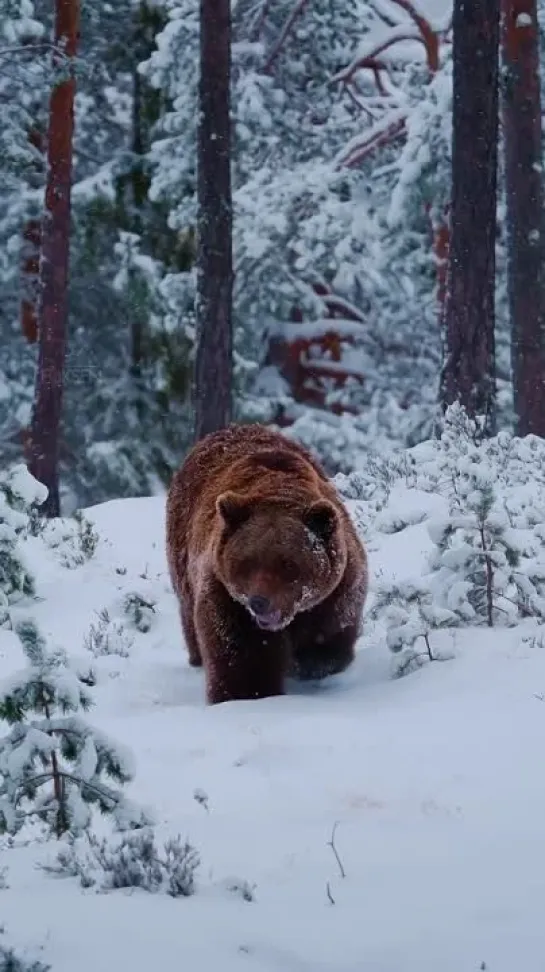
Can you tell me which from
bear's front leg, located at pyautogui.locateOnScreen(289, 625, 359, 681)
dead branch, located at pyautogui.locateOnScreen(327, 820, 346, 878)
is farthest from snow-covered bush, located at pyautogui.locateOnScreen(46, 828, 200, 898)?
bear's front leg, located at pyautogui.locateOnScreen(289, 625, 359, 681)

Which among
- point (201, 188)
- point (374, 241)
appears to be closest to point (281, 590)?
point (201, 188)

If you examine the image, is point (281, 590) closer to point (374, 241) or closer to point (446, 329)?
point (446, 329)

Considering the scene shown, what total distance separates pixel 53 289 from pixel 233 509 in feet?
38.6

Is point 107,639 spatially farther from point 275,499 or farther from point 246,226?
point 246,226

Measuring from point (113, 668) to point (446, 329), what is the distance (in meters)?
6.45

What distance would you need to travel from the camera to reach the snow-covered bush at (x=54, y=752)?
153 inches

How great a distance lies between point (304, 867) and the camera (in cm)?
390

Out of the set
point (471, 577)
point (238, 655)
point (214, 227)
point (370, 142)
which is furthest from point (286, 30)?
point (238, 655)

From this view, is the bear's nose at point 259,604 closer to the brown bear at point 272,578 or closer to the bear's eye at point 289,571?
the brown bear at point 272,578

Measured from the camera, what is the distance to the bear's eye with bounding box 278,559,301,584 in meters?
6.28

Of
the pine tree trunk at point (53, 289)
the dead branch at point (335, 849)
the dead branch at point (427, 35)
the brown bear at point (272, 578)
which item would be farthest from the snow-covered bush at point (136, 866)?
the dead branch at point (427, 35)

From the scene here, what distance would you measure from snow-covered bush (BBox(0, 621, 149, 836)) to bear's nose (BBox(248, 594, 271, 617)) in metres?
1.95

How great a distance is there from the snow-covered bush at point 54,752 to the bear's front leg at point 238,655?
243 cm

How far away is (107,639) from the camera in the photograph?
807cm
